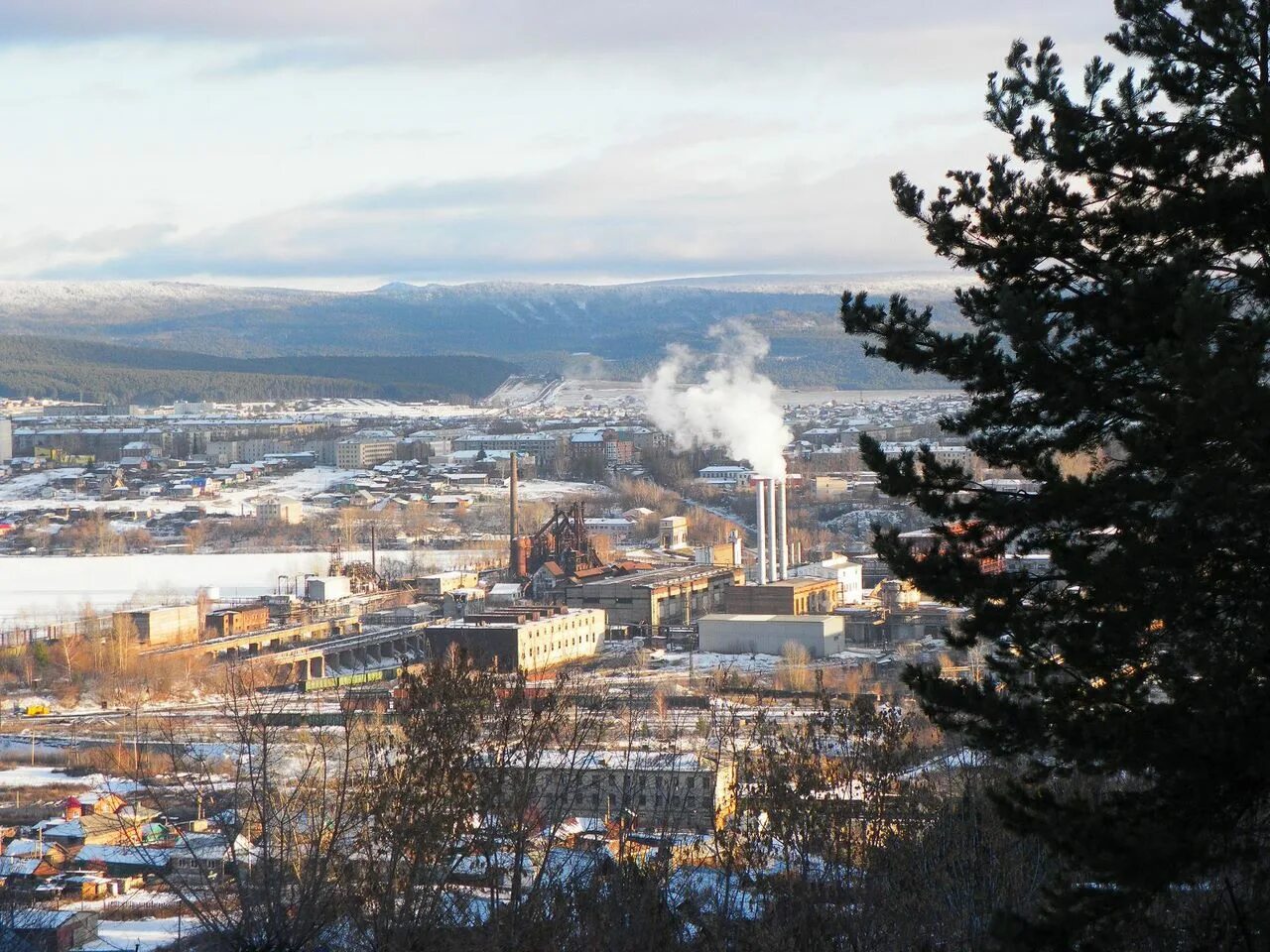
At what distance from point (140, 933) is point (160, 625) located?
1025 centimetres

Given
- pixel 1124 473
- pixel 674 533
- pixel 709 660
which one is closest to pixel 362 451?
pixel 674 533

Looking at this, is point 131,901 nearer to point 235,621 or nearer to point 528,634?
point 528,634

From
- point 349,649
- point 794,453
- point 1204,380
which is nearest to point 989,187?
point 1204,380

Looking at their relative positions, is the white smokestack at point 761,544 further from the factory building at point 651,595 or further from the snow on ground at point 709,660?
the snow on ground at point 709,660

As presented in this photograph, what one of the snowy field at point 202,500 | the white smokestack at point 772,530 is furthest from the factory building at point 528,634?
the snowy field at point 202,500

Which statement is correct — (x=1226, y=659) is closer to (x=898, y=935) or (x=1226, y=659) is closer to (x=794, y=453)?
(x=898, y=935)

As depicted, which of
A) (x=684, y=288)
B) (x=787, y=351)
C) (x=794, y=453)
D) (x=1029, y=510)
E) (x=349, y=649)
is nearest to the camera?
(x=1029, y=510)

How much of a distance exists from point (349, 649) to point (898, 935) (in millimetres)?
10776

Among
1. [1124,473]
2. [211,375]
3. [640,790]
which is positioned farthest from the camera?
[211,375]

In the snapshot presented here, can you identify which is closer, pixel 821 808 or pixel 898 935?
pixel 898 935

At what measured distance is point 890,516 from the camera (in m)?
22.0

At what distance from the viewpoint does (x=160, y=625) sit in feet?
49.2

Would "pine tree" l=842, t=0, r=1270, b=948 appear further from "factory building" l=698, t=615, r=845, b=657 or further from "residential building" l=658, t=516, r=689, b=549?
"residential building" l=658, t=516, r=689, b=549

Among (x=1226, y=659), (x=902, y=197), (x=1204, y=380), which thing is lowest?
(x=1226, y=659)
